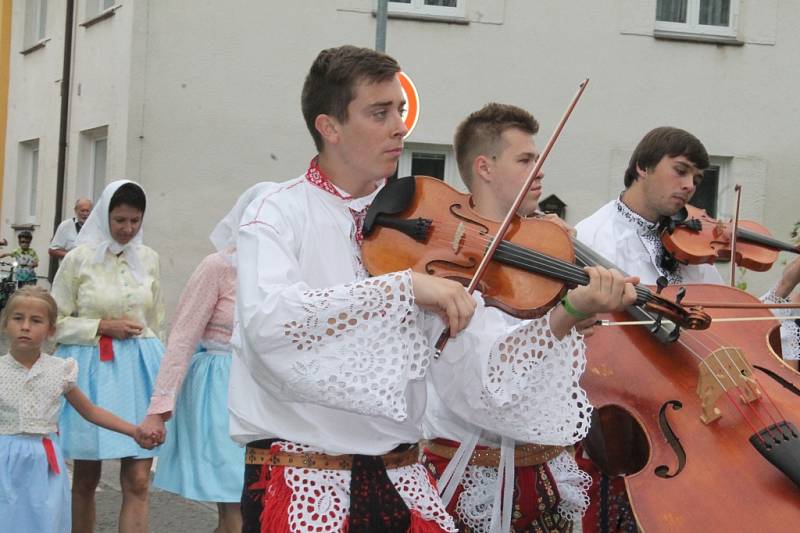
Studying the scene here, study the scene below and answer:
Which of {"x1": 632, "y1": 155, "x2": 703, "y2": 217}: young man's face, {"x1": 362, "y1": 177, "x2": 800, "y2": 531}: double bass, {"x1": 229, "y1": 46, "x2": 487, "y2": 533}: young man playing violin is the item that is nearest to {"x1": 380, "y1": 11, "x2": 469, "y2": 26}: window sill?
{"x1": 632, "y1": 155, "x2": 703, "y2": 217}: young man's face

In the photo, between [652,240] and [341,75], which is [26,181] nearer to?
[652,240]

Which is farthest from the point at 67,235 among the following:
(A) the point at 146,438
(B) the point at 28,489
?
(A) the point at 146,438

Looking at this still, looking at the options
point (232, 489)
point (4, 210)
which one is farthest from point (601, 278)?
point (4, 210)

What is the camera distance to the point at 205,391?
5238 millimetres

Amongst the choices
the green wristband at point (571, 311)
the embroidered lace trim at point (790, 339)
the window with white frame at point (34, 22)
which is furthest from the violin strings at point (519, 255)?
the window with white frame at point (34, 22)

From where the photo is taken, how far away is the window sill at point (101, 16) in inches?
520

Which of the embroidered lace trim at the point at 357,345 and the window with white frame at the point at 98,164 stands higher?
the window with white frame at the point at 98,164

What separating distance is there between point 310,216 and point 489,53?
1010 cm

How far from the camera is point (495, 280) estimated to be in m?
2.70

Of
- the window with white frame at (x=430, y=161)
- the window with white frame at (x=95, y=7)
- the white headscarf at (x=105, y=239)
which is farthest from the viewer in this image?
the window with white frame at (x=95, y=7)

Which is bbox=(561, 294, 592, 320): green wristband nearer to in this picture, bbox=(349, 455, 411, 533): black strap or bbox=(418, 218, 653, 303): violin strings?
bbox=(418, 218, 653, 303): violin strings

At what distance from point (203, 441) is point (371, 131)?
9.25ft

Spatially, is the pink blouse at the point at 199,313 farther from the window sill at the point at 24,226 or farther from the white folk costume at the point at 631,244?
the window sill at the point at 24,226

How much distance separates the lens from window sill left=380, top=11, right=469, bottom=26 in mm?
12398
